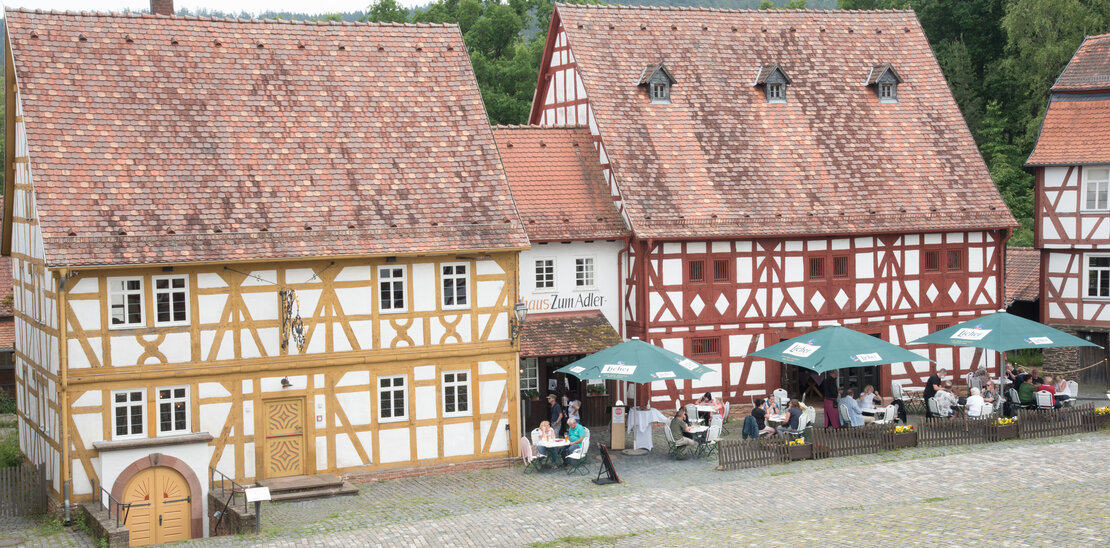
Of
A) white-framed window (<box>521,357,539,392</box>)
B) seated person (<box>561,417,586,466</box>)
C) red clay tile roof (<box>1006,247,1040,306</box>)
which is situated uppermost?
red clay tile roof (<box>1006,247,1040,306</box>)

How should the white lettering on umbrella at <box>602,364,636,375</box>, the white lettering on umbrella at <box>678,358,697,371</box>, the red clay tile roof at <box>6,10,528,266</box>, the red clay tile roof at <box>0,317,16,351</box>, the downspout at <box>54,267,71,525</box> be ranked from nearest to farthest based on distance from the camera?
the downspout at <box>54,267,71,525</box> < the red clay tile roof at <box>6,10,528,266</box> < the white lettering on umbrella at <box>602,364,636,375</box> < the white lettering on umbrella at <box>678,358,697,371</box> < the red clay tile roof at <box>0,317,16,351</box>

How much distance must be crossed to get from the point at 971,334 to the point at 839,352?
399cm

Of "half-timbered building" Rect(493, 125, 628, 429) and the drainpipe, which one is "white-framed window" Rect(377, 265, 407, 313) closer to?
"half-timbered building" Rect(493, 125, 628, 429)

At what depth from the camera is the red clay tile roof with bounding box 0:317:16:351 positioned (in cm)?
4031

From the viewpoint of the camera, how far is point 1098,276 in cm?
3709

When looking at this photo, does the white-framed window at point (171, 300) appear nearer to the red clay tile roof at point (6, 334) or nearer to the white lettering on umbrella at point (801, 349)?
the white lettering on umbrella at point (801, 349)

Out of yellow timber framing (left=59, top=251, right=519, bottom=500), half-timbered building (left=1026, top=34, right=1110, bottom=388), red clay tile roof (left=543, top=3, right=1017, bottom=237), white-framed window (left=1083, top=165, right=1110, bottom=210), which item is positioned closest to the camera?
yellow timber framing (left=59, top=251, right=519, bottom=500)

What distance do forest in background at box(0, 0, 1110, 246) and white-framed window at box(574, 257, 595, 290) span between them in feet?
71.5

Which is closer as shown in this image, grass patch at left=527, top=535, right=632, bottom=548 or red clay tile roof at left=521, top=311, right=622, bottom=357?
grass patch at left=527, top=535, right=632, bottom=548

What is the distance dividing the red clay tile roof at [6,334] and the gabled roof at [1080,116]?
3036 cm

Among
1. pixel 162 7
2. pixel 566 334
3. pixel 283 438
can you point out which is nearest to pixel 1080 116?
pixel 566 334

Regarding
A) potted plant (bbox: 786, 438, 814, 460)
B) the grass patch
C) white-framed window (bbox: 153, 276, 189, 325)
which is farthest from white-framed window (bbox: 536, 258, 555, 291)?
the grass patch

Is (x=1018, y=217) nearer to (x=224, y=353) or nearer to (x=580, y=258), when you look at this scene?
(x=580, y=258)

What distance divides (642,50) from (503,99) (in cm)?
1852
